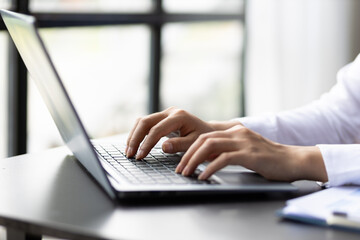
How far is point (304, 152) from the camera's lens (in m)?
1.03

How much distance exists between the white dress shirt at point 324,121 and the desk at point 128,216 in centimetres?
37

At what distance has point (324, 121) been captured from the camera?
148cm

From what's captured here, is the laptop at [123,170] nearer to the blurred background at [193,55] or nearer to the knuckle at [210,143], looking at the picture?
the knuckle at [210,143]

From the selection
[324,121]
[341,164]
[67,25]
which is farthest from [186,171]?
[67,25]

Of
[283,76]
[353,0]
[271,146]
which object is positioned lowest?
[283,76]

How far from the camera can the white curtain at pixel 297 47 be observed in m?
3.48

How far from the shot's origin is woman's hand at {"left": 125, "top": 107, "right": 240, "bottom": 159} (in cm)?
108

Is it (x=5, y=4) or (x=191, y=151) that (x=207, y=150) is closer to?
(x=191, y=151)

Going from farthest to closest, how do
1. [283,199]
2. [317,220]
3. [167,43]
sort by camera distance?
[167,43], [283,199], [317,220]

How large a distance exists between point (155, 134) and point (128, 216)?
280 millimetres

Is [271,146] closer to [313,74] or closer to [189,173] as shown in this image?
[189,173]

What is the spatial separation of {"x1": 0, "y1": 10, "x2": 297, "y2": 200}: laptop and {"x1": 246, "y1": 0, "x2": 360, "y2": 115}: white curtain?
2527 mm

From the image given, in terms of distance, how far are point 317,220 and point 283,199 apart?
0.45 feet

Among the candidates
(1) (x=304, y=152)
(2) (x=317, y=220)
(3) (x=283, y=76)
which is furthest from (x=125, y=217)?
(3) (x=283, y=76)
